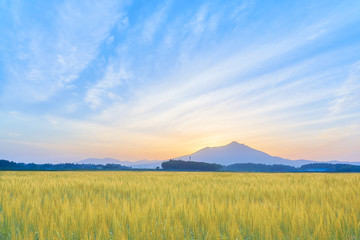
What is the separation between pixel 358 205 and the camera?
3947 millimetres

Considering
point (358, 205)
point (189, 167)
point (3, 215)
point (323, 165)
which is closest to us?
point (3, 215)

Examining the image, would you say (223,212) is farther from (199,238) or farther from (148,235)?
(148,235)

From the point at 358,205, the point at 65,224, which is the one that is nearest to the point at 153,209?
the point at 65,224

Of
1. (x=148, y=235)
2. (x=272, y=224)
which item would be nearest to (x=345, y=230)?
(x=272, y=224)

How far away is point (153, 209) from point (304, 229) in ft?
6.13

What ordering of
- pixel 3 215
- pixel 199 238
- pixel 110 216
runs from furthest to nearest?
pixel 3 215
pixel 110 216
pixel 199 238

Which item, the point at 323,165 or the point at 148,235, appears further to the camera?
the point at 323,165

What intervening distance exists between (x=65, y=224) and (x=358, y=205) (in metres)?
4.33

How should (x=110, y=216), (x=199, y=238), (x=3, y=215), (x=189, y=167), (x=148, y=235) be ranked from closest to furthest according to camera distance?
(x=148, y=235), (x=199, y=238), (x=110, y=216), (x=3, y=215), (x=189, y=167)

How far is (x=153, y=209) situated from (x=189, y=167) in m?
103

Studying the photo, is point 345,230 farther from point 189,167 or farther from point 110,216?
point 189,167

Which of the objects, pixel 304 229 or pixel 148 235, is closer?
pixel 148 235

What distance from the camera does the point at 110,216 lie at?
3.13 metres

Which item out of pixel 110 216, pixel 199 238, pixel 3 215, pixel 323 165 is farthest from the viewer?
pixel 323 165
